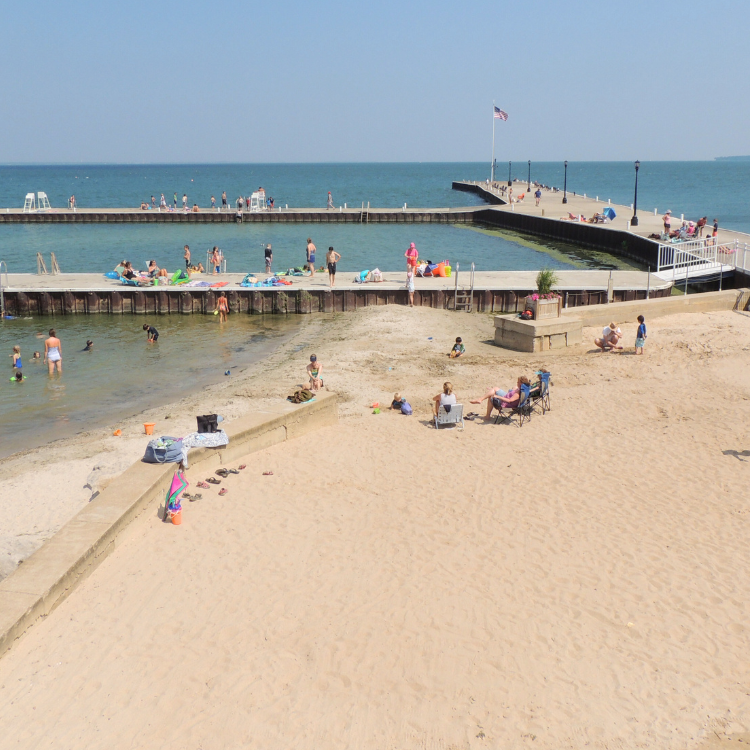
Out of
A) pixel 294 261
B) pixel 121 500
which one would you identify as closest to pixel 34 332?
pixel 294 261

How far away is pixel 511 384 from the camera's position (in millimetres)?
16953

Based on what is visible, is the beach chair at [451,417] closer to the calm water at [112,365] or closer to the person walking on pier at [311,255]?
the calm water at [112,365]

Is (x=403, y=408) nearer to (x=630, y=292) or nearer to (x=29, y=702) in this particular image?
(x=29, y=702)

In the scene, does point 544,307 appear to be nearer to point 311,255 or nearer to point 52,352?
point 52,352

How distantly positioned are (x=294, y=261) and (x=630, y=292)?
19.8 m

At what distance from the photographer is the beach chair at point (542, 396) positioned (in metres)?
14.5

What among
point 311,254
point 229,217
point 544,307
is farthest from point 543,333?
point 229,217

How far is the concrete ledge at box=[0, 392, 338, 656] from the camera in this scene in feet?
25.2

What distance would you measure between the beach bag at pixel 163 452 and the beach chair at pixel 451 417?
4.95 m

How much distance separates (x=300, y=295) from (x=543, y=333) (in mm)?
11966

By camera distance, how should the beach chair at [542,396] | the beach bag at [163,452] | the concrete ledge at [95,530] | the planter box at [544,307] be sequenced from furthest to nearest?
the planter box at [544,307], the beach chair at [542,396], the beach bag at [163,452], the concrete ledge at [95,530]

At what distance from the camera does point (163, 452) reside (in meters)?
11.0

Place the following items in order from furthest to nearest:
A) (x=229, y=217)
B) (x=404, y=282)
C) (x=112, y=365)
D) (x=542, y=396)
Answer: (x=229, y=217)
(x=404, y=282)
(x=112, y=365)
(x=542, y=396)

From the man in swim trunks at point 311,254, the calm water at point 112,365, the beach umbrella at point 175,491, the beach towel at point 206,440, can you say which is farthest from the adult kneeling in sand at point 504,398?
the man in swim trunks at point 311,254
